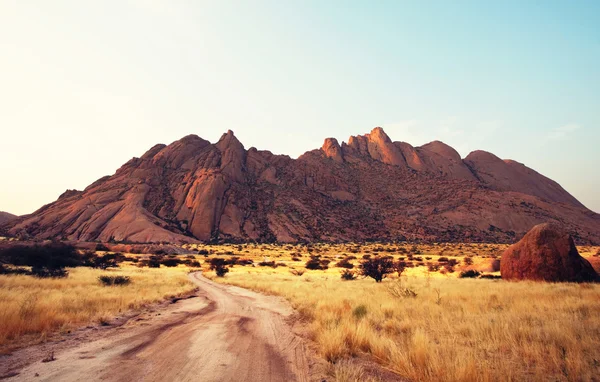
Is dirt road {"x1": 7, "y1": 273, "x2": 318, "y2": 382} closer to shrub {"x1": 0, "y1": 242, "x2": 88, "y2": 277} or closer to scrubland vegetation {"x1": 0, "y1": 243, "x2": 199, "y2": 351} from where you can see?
scrubland vegetation {"x1": 0, "y1": 243, "x2": 199, "y2": 351}

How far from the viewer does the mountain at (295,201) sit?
4077 inches

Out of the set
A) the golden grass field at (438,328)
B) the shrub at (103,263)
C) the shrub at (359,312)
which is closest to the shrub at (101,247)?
the shrub at (103,263)

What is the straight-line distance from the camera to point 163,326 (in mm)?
10789

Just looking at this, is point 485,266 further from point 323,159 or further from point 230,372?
point 323,159

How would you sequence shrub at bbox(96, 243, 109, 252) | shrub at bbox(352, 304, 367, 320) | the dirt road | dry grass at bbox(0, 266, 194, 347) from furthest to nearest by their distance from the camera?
shrub at bbox(96, 243, 109, 252), shrub at bbox(352, 304, 367, 320), dry grass at bbox(0, 266, 194, 347), the dirt road

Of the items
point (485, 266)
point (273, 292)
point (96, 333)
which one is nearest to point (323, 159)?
point (485, 266)

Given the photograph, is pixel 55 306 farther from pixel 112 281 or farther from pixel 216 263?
pixel 216 263

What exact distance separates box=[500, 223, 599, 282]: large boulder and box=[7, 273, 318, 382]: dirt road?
17.9 meters

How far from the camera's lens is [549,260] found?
20.2 m

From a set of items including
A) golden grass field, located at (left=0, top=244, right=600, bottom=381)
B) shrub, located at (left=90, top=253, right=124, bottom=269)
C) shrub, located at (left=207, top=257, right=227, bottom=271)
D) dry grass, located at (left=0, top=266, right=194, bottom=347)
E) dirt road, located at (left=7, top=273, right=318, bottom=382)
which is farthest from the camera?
shrub, located at (left=207, top=257, right=227, bottom=271)

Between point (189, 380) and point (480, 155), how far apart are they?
646ft

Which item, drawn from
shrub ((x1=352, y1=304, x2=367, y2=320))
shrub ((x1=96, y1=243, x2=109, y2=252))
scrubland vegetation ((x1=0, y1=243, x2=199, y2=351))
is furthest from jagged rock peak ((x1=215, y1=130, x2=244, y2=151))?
shrub ((x1=352, y1=304, x2=367, y2=320))

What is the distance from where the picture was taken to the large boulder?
19.9 m

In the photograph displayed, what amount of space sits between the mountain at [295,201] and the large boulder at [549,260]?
84.6m
